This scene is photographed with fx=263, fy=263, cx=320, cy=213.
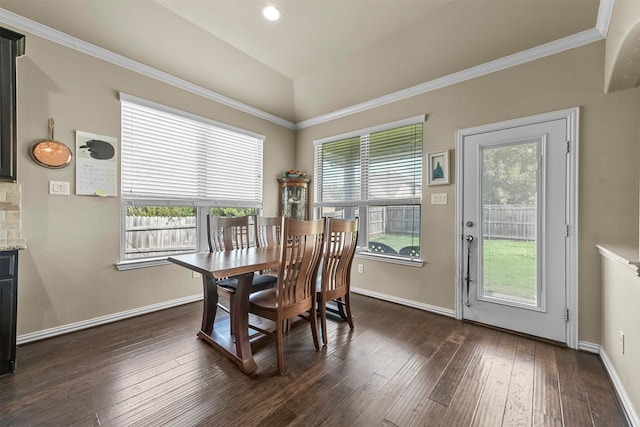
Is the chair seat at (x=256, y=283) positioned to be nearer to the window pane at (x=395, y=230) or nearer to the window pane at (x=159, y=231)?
the window pane at (x=159, y=231)

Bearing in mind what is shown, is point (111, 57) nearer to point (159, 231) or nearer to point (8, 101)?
point (8, 101)

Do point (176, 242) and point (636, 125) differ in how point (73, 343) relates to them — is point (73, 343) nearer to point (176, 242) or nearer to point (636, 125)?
point (176, 242)

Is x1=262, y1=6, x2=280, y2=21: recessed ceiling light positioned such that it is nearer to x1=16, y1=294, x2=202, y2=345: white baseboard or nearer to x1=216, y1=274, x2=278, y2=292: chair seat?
x1=216, y1=274, x2=278, y2=292: chair seat

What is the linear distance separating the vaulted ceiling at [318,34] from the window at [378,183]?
641mm

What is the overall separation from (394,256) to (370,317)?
890mm

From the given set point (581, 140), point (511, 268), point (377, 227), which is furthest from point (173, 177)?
point (581, 140)

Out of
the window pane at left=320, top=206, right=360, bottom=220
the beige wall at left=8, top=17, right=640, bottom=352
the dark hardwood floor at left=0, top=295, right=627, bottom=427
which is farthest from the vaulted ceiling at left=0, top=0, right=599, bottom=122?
the dark hardwood floor at left=0, top=295, right=627, bottom=427

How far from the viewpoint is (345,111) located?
3.81 metres

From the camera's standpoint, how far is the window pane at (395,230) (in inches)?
128

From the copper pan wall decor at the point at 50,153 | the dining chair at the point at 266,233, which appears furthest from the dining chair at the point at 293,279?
the copper pan wall decor at the point at 50,153

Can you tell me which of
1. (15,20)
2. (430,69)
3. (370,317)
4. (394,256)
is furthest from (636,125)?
(15,20)

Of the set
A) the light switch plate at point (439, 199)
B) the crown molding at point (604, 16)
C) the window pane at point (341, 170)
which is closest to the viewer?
the crown molding at point (604, 16)

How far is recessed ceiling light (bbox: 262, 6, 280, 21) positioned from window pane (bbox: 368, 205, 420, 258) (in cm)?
241

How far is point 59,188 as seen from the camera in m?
2.36
